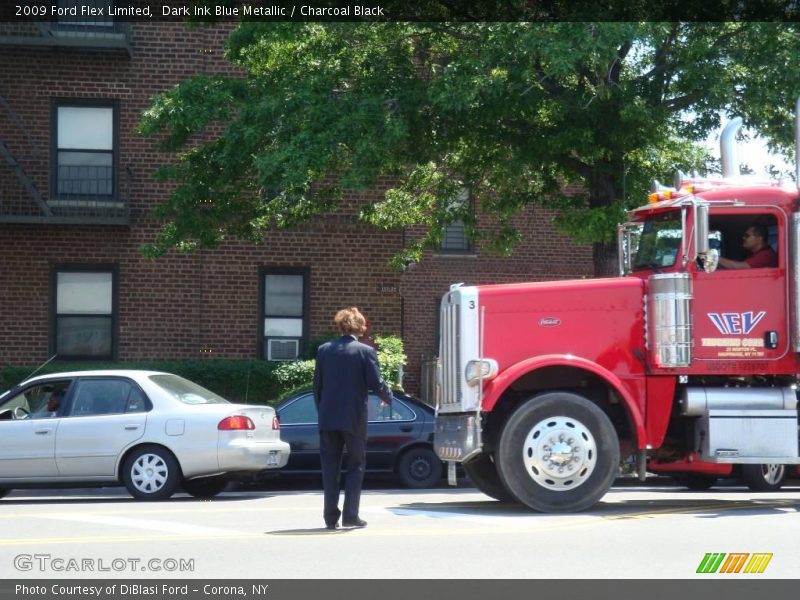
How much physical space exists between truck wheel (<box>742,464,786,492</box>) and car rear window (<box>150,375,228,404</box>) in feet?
20.2

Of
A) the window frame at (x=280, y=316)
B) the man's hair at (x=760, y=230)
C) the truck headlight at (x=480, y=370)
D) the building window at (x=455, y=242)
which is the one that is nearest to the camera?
the truck headlight at (x=480, y=370)

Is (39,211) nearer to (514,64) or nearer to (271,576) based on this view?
(514,64)

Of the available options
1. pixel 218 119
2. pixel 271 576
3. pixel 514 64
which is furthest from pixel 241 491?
pixel 271 576

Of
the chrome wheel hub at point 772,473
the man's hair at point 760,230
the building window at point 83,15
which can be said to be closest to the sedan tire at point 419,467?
the chrome wheel hub at point 772,473

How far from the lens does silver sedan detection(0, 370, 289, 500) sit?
49.3ft

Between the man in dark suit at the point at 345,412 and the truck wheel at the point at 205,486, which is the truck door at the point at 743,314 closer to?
the man in dark suit at the point at 345,412

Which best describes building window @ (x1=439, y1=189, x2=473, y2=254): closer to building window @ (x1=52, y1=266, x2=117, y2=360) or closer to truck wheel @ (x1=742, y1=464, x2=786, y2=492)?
building window @ (x1=52, y1=266, x2=117, y2=360)

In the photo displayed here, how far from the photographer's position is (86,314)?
25.7 meters

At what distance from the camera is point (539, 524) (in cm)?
1084

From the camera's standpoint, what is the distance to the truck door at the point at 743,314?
12.3 m

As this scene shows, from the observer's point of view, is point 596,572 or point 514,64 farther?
point 514,64

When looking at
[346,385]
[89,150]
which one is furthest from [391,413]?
[89,150]

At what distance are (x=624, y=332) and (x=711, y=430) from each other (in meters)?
1.16

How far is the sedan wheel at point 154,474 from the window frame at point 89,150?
36.2ft
